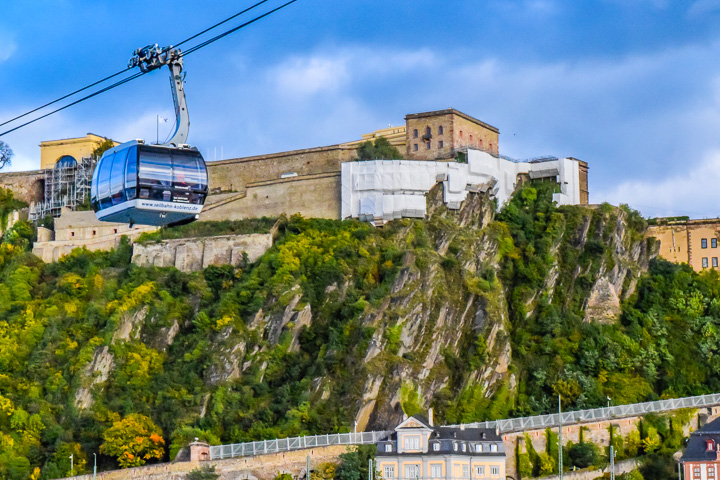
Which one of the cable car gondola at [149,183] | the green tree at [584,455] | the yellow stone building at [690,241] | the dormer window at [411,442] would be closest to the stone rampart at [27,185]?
the yellow stone building at [690,241]

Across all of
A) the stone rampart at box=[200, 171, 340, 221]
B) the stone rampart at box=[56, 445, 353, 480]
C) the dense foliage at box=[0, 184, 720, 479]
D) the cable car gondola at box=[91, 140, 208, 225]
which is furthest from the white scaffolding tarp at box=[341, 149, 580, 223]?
the cable car gondola at box=[91, 140, 208, 225]

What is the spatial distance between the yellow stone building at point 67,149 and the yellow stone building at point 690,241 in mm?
35241

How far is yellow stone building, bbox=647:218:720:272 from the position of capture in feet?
312

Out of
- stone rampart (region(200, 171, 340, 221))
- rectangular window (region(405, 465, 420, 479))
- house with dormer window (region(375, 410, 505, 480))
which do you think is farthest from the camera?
stone rampart (region(200, 171, 340, 221))

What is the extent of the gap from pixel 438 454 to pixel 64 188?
3913 cm

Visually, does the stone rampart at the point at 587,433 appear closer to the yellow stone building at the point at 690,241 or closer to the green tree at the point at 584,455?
the green tree at the point at 584,455

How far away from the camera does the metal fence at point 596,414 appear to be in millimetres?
76312

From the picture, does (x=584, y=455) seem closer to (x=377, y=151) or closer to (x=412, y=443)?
(x=412, y=443)

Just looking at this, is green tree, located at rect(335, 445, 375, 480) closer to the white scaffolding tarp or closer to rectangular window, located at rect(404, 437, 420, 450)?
rectangular window, located at rect(404, 437, 420, 450)

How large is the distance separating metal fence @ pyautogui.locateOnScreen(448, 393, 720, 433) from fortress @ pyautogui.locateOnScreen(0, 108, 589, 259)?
16.1 m

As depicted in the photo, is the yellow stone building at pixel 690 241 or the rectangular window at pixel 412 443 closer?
the rectangular window at pixel 412 443

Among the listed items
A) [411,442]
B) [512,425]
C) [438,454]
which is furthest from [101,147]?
[438,454]

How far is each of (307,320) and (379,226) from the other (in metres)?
8.62

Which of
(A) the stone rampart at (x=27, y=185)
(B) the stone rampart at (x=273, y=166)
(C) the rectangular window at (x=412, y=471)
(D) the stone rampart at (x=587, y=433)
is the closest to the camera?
(C) the rectangular window at (x=412, y=471)
